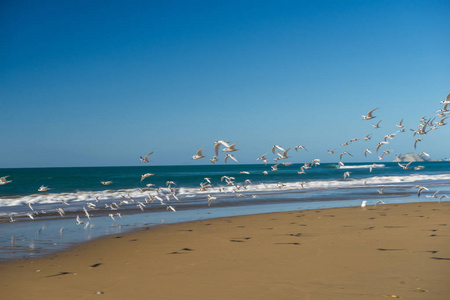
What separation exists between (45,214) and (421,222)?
16.2 metres

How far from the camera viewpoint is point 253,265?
8031mm

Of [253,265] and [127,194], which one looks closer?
[253,265]

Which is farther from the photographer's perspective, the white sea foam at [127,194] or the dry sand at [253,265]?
the white sea foam at [127,194]

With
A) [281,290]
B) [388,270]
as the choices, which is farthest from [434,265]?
[281,290]

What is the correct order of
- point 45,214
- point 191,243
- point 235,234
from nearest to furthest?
point 191,243
point 235,234
point 45,214

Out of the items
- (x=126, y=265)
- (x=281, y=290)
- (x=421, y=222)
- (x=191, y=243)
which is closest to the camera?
(x=281, y=290)

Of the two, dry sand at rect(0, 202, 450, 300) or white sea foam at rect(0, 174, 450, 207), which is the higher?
dry sand at rect(0, 202, 450, 300)

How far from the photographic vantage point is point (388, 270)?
23.6 ft

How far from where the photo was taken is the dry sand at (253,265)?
640 centimetres

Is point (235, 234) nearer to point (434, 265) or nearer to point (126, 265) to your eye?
point (126, 265)

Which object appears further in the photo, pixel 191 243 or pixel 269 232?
pixel 269 232

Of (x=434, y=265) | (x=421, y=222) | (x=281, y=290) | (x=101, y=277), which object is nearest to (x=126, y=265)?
(x=101, y=277)

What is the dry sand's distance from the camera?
6398 millimetres

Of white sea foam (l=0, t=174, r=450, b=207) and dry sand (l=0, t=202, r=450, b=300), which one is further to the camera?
white sea foam (l=0, t=174, r=450, b=207)
